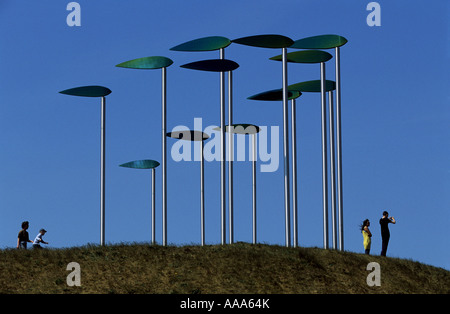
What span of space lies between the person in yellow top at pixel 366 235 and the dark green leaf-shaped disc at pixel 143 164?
9021mm

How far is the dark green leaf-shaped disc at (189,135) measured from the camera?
27953mm

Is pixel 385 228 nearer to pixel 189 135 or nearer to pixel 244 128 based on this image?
pixel 244 128

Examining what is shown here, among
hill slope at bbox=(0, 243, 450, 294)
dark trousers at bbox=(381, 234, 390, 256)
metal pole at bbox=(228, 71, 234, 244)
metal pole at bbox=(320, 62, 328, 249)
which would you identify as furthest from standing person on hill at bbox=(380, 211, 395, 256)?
metal pole at bbox=(228, 71, 234, 244)

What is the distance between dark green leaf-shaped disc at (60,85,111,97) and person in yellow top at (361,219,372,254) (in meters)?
10.7

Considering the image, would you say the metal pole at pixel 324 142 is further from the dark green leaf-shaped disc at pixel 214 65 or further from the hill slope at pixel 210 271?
the dark green leaf-shaped disc at pixel 214 65

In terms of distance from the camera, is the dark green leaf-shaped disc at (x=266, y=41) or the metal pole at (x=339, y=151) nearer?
the dark green leaf-shaped disc at (x=266, y=41)

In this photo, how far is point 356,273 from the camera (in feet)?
74.6

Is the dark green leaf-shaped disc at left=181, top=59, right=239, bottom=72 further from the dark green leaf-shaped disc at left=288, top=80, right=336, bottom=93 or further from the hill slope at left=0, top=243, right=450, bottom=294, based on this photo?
the hill slope at left=0, top=243, right=450, bottom=294

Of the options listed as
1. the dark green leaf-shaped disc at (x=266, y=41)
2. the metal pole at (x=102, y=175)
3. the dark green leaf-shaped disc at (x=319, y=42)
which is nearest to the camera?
the dark green leaf-shaped disc at (x=266, y=41)

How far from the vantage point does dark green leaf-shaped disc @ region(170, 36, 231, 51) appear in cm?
2533

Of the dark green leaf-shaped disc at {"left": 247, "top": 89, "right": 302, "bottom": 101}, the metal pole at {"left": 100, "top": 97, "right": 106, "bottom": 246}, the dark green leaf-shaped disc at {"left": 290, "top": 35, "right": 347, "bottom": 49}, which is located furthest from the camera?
the dark green leaf-shaped disc at {"left": 247, "top": 89, "right": 302, "bottom": 101}

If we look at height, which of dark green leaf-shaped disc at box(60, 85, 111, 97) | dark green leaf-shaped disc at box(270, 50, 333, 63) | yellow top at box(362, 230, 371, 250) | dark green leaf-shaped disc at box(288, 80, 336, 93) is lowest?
yellow top at box(362, 230, 371, 250)

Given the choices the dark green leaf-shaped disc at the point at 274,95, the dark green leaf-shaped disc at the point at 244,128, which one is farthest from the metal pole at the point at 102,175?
the dark green leaf-shaped disc at the point at 274,95
